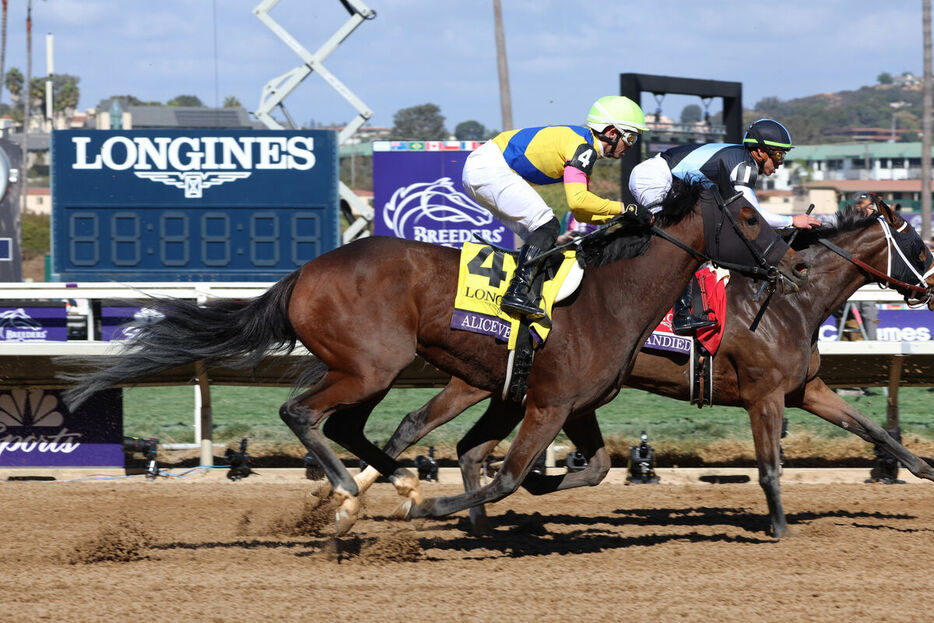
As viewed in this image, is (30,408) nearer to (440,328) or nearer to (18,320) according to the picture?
(18,320)

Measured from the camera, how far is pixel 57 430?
266 inches

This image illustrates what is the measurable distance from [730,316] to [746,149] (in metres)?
0.88

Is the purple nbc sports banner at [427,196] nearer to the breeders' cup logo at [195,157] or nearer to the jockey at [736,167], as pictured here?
the breeders' cup logo at [195,157]

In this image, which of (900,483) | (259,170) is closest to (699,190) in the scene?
(900,483)

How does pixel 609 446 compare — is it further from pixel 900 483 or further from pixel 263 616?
pixel 263 616

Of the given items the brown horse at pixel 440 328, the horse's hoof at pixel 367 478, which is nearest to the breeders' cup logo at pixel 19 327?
the brown horse at pixel 440 328

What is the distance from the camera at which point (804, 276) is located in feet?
15.8

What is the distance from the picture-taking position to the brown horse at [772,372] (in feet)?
16.6

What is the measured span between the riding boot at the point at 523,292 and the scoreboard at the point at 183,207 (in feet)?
25.1

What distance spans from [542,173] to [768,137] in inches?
55.1

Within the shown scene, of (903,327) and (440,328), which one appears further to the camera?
(903,327)

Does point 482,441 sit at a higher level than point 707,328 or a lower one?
lower

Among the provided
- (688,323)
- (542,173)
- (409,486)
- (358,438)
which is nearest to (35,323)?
(358,438)

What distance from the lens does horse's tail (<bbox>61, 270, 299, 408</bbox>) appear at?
4.76 metres
